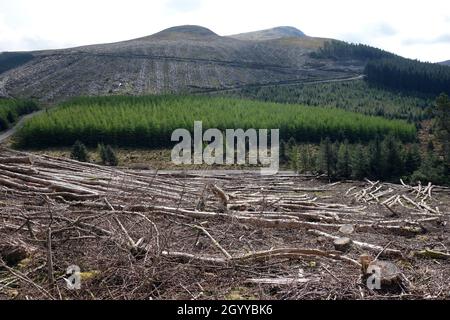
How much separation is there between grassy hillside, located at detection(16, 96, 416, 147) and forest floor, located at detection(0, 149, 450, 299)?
28648 mm

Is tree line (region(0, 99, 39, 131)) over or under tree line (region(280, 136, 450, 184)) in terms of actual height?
over

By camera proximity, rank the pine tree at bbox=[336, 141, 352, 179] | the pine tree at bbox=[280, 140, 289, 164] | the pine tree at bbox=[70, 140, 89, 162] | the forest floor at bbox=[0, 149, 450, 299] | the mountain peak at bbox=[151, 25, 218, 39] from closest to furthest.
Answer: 1. the forest floor at bbox=[0, 149, 450, 299]
2. the pine tree at bbox=[336, 141, 352, 179]
3. the pine tree at bbox=[70, 140, 89, 162]
4. the pine tree at bbox=[280, 140, 289, 164]
5. the mountain peak at bbox=[151, 25, 218, 39]

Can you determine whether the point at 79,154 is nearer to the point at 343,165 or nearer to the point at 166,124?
the point at 166,124

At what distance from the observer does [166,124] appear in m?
40.1

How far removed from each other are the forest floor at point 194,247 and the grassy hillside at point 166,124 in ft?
94.0

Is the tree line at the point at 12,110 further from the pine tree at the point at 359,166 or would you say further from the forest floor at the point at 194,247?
the forest floor at the point at 194,247

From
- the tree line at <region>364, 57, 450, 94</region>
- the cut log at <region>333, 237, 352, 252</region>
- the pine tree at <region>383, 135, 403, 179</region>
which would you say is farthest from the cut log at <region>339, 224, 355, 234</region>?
the tree line at <region>364, 57, 450, 94</region>

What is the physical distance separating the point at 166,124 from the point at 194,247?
1324 inches

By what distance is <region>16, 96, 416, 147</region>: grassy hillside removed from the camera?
1555 inches

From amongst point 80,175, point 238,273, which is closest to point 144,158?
point 80,175

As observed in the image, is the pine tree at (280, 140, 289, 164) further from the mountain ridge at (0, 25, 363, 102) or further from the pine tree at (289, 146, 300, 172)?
the mountain ridge at (0, 25, 363, 102)

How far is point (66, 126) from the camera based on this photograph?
3981cm

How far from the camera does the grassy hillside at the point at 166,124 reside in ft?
130

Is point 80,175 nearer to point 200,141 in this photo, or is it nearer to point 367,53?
point 200,141
